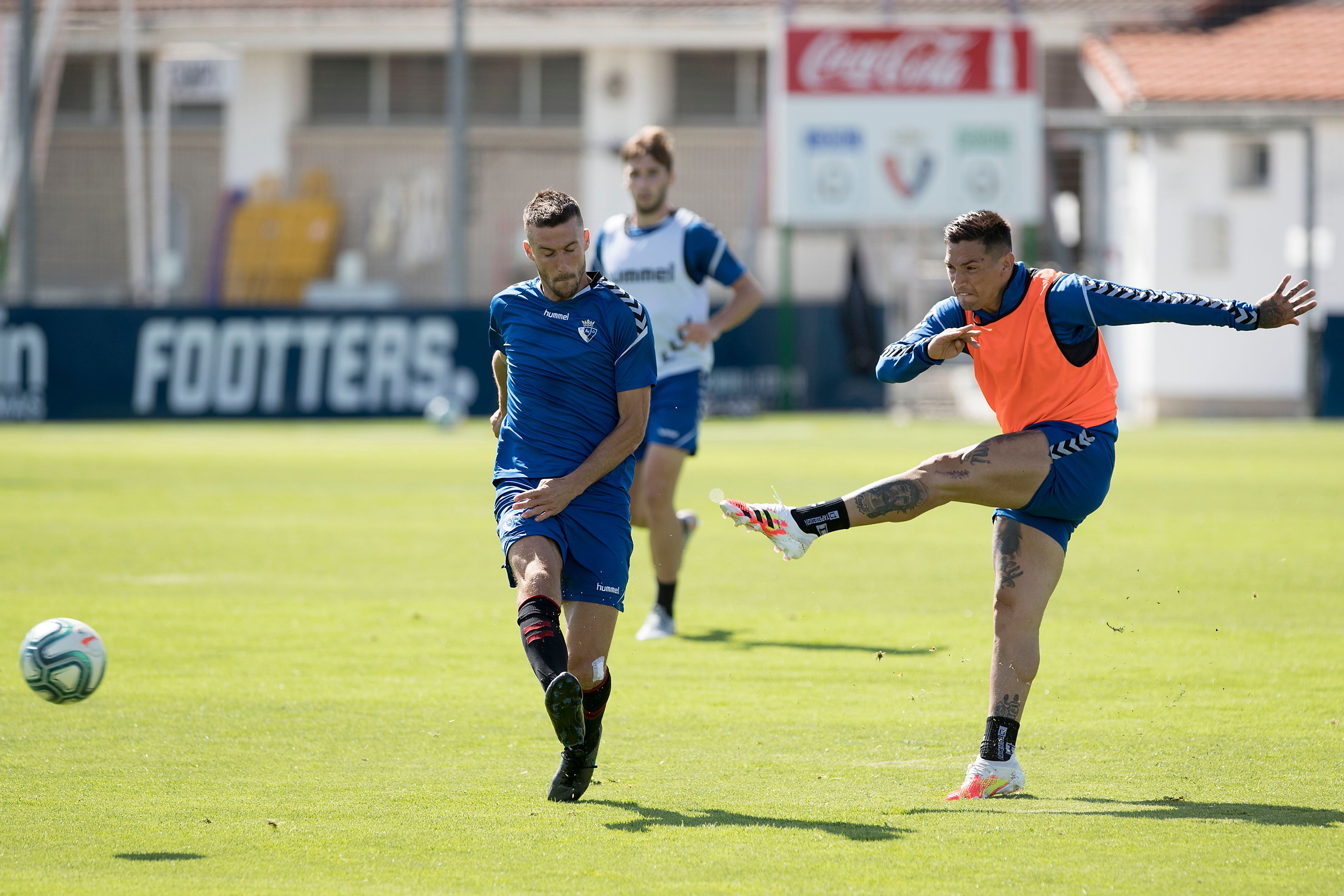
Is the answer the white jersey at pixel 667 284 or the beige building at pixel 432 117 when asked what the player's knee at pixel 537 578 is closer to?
the white jersey at pixel 667 284

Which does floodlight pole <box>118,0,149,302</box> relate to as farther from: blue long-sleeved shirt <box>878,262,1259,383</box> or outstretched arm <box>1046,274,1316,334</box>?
outstretched arm <box>1046,274,1316,334</box>

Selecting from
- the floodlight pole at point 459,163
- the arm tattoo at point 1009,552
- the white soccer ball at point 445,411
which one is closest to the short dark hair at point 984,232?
the arm tattoo at point 1009,552

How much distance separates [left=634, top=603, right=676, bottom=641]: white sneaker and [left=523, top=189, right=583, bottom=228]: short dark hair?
366cm

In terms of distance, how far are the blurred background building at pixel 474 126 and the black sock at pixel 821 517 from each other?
25.7 meters

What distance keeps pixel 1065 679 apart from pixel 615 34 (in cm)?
3070

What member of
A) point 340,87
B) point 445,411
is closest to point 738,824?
point 445,411

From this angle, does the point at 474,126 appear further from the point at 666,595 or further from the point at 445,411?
the point at 666,595

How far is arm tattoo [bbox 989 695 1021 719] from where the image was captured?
561cm

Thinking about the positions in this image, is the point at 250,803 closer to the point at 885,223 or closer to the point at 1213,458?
the point at 1213,458

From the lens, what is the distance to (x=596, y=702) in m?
5.74

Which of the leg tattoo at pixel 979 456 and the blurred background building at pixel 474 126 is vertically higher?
the blurred background building at pixel 474 126

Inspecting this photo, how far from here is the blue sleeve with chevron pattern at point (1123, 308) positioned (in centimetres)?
555

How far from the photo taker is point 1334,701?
7.02 meters

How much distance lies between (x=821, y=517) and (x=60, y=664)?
286cm
